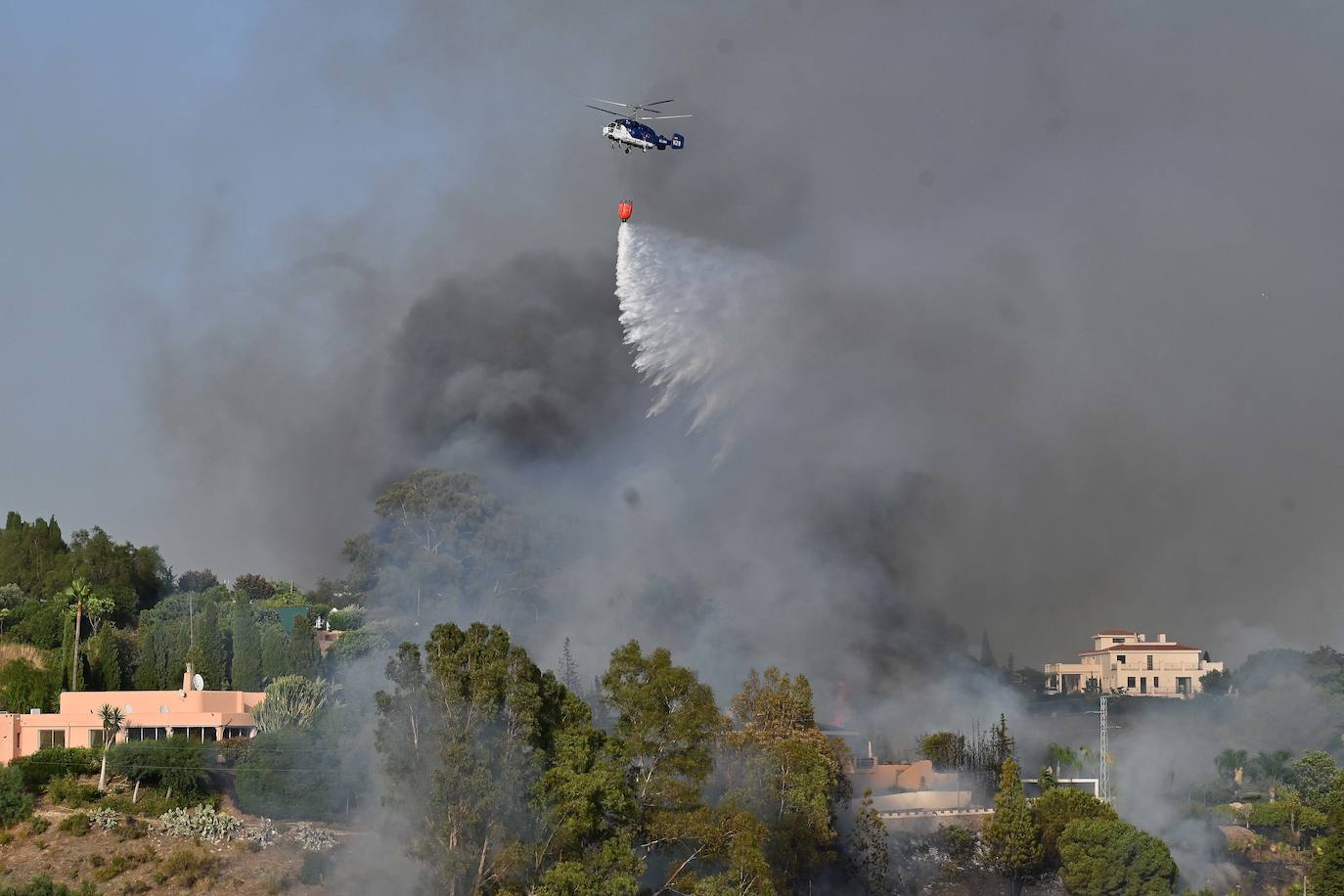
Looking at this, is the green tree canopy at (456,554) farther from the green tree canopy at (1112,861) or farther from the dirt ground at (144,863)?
the green tree canopy at (1112,861)

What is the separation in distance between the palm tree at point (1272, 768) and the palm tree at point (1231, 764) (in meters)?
0.65

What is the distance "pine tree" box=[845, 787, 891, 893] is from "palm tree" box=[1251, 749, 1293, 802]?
82.8 ft

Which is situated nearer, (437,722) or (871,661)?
(437,722)

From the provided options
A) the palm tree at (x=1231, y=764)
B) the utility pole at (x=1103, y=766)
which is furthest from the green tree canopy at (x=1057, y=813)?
the palm tree at (x=1231, y=764)

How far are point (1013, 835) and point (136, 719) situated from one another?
108 ft

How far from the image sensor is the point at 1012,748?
79.9 metres

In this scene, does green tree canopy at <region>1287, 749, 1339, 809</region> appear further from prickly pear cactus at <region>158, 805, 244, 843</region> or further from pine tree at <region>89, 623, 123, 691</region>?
pine tree at <region>89, 623, 123, 691</region>

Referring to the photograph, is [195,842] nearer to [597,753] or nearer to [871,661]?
[597,753]

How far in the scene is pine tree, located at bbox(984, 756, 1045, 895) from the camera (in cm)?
6462

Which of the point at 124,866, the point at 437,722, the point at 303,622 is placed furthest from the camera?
the point at 303,622

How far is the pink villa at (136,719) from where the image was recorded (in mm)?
63875

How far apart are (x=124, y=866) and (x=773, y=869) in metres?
20.6

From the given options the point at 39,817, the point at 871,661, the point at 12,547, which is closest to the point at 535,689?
the point at 39,817

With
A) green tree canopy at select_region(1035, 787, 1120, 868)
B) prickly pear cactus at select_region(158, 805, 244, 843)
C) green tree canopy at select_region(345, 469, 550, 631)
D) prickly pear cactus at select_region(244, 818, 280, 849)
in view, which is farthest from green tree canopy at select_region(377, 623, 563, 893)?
green tree canopy at select_region(345, 469, 550, 631)
